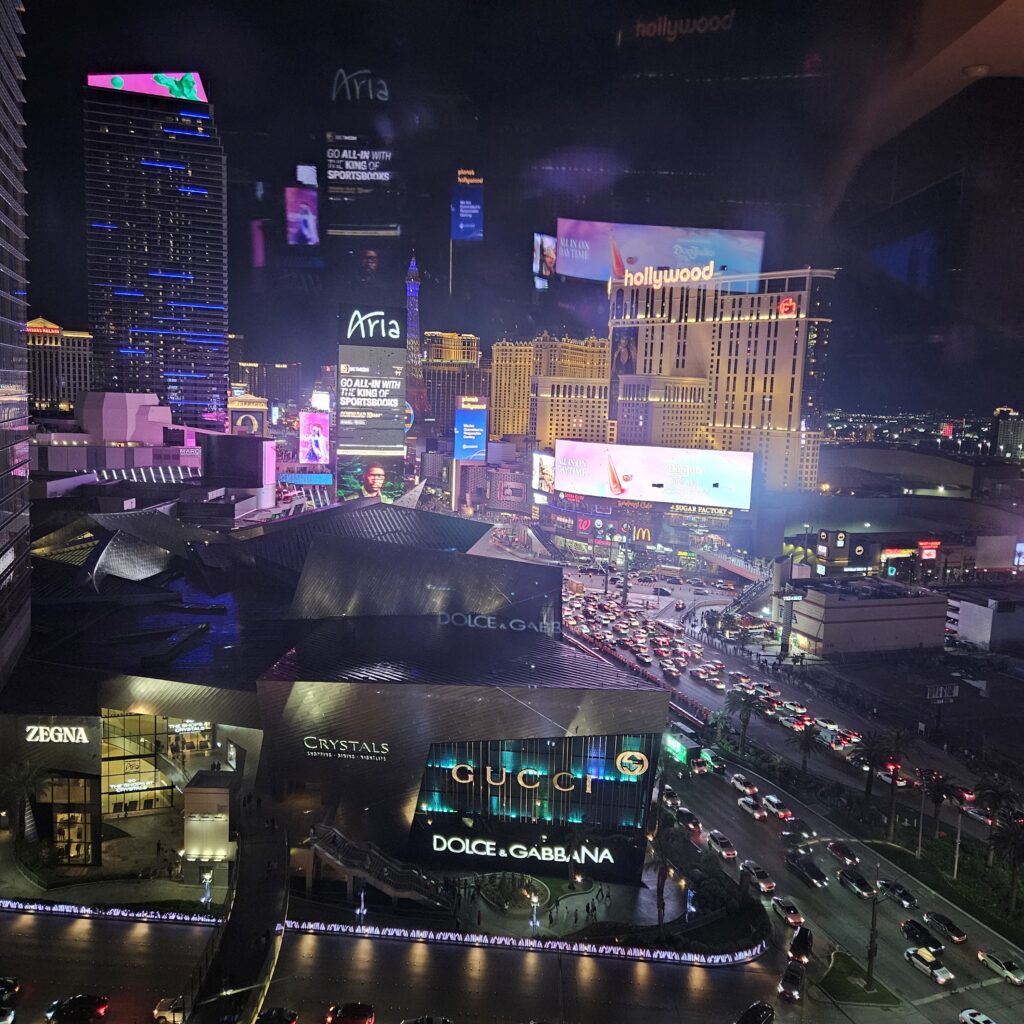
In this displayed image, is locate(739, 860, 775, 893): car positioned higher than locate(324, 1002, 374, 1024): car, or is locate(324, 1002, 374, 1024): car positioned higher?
locate(324, 1002, 374, 1024): car

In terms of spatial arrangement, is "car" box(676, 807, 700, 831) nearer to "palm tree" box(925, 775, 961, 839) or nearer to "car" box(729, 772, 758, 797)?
"car" box(729, 772, 758, 797)

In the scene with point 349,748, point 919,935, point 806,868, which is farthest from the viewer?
point 806,868

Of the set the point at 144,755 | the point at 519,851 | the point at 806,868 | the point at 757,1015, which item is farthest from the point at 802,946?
the point at 144,755

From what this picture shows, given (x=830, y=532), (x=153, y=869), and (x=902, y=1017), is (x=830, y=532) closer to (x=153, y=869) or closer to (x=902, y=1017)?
(x=902, y=1017)

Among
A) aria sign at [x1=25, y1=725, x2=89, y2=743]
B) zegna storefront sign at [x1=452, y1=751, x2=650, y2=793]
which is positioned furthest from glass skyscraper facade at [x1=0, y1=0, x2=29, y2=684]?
zegna storefront sign at [x1=452, y1=751, x2=650, y2=793]

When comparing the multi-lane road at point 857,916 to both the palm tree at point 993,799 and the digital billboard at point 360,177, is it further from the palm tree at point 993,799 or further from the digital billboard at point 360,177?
the digital billboard at point 360,177

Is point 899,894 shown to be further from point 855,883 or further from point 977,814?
point 977,814
